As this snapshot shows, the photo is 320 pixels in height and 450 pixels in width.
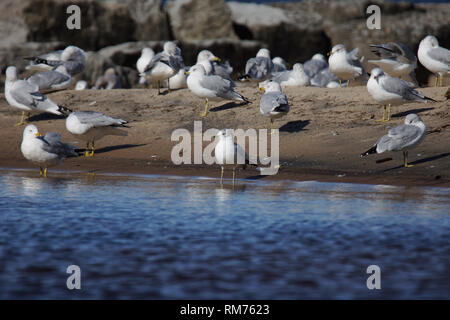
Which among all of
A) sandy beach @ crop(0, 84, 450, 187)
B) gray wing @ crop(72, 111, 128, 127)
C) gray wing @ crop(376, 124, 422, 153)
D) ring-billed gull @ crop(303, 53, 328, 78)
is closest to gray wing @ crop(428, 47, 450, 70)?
sandy beach @ crop(0, 84, 450, 187)

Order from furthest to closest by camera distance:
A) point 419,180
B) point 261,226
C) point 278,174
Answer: point 278,174, point 419,180, point 261,226

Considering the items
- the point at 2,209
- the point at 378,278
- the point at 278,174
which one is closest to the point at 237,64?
the point at 278,174

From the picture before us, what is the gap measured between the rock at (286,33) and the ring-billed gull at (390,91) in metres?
12.0

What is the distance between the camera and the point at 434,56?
15641mm

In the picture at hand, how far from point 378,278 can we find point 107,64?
18931 millimetres

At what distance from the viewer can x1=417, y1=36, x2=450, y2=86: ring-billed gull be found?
1555cm

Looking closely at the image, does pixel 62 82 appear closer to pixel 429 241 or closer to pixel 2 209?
pixel 2 209

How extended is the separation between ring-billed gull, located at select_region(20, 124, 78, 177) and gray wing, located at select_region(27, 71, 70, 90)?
18.7 ft

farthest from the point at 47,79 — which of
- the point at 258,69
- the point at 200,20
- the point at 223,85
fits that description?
the point at 200,20

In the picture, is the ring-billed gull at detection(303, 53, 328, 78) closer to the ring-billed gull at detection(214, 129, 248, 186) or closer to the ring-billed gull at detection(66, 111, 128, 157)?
the ring-billed gull at detection(66, 111, 128, 157)

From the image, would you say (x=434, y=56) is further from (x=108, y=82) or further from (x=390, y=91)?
(x=108, y=82)

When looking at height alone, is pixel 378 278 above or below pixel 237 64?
below
